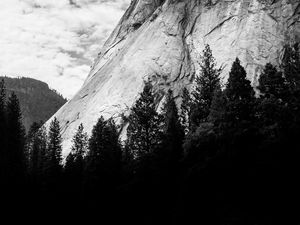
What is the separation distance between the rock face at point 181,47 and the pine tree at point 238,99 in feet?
70.1

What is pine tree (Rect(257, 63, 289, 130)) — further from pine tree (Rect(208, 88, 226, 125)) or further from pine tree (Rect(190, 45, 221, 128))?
pine tree (Rect(190, 45, 221, 128))

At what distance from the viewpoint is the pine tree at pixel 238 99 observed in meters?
39.8

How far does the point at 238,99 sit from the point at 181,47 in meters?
37.5

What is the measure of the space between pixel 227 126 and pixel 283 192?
11.6 metres

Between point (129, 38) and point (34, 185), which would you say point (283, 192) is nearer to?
point (34, 185)

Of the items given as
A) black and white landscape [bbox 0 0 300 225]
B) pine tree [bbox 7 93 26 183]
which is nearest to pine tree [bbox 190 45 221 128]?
black and white landscape [bbox 0 0 300 225]

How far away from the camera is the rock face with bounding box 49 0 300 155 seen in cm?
6988

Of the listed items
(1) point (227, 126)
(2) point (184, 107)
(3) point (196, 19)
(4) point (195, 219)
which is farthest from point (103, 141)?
(3) point (196, 19)

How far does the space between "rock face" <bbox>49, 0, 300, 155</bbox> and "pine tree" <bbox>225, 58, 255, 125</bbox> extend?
70.1ft

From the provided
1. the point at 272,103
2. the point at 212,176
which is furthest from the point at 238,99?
the point at 212,176

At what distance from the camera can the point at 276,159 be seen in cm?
3047

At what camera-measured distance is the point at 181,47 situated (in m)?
77.0

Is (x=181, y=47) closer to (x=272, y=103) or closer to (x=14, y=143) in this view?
(x=14, y=143)

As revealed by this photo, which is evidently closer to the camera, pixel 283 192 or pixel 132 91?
pixel 283 192
